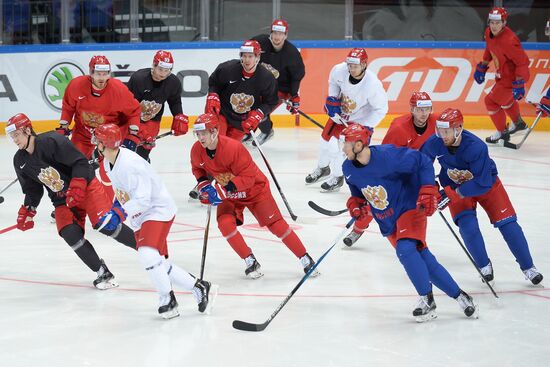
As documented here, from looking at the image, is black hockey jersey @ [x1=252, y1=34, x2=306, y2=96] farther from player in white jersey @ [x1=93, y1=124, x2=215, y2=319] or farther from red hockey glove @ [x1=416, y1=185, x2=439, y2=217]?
red hockey glove @ [x1=416, y1=185, x2=439, y2=217]

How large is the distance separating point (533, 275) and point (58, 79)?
258 inches

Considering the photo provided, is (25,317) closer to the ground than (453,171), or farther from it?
→ closer to the ground

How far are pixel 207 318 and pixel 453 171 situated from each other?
155 cm

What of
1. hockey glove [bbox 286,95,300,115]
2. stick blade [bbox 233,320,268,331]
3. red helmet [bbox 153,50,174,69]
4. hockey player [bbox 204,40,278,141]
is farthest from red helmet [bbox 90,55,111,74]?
stick blade [bbox 233,320,268,331]

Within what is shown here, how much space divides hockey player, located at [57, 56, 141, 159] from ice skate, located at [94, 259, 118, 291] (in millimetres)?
1646

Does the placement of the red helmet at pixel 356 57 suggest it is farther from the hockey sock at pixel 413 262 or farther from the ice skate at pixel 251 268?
the hockey sock at pixel 413 262

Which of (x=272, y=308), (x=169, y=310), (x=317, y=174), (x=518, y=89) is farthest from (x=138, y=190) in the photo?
(x=518, y=89)

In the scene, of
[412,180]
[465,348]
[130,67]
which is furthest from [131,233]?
[130,67]

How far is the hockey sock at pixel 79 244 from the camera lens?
17.8ft

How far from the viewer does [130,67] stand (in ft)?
35.4

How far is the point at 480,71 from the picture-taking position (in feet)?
33.6

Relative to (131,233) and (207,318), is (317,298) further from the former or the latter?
(131,233)

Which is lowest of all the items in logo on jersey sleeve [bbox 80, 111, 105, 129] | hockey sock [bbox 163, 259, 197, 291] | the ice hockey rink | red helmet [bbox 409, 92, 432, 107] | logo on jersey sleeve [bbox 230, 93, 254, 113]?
the ice hockey rink

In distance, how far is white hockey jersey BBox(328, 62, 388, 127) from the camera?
7.73 m
